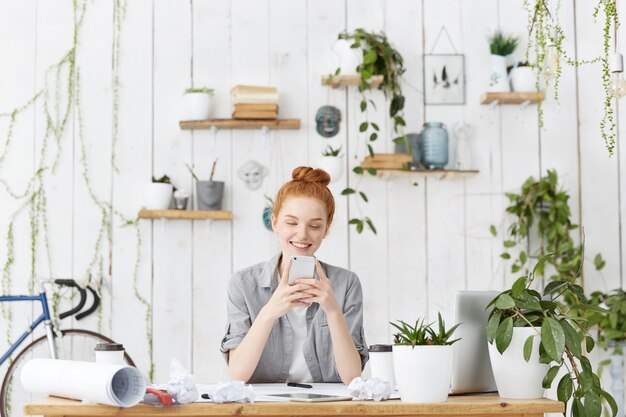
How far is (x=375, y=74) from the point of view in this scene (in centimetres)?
401

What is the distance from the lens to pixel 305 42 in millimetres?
4113

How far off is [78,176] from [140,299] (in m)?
0.65

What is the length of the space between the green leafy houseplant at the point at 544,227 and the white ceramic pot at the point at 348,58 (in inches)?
38.1

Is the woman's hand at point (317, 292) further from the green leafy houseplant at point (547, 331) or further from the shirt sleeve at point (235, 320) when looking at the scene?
the green leafy houseplant at point (547, 331)

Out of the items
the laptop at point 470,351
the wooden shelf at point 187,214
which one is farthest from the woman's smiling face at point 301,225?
the wooden shelf at point 187,214

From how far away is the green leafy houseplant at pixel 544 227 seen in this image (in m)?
3.99

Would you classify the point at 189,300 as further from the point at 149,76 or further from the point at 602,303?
the point at 602,303

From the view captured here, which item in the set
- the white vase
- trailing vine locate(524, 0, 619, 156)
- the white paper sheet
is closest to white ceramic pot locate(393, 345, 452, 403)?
the white paper sheet

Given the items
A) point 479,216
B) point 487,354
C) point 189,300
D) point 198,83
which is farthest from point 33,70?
point 487,354

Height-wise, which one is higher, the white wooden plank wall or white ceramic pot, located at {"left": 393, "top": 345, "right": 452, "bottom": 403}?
the white wooden plank wall

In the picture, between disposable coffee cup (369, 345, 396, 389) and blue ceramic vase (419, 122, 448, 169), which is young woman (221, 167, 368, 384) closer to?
disposable coffee cup (369, 345, 396, 389)

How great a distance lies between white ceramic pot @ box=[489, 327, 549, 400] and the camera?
1.82 metres

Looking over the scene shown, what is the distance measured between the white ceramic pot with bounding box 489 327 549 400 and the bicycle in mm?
2359

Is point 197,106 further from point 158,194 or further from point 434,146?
point 434,146
